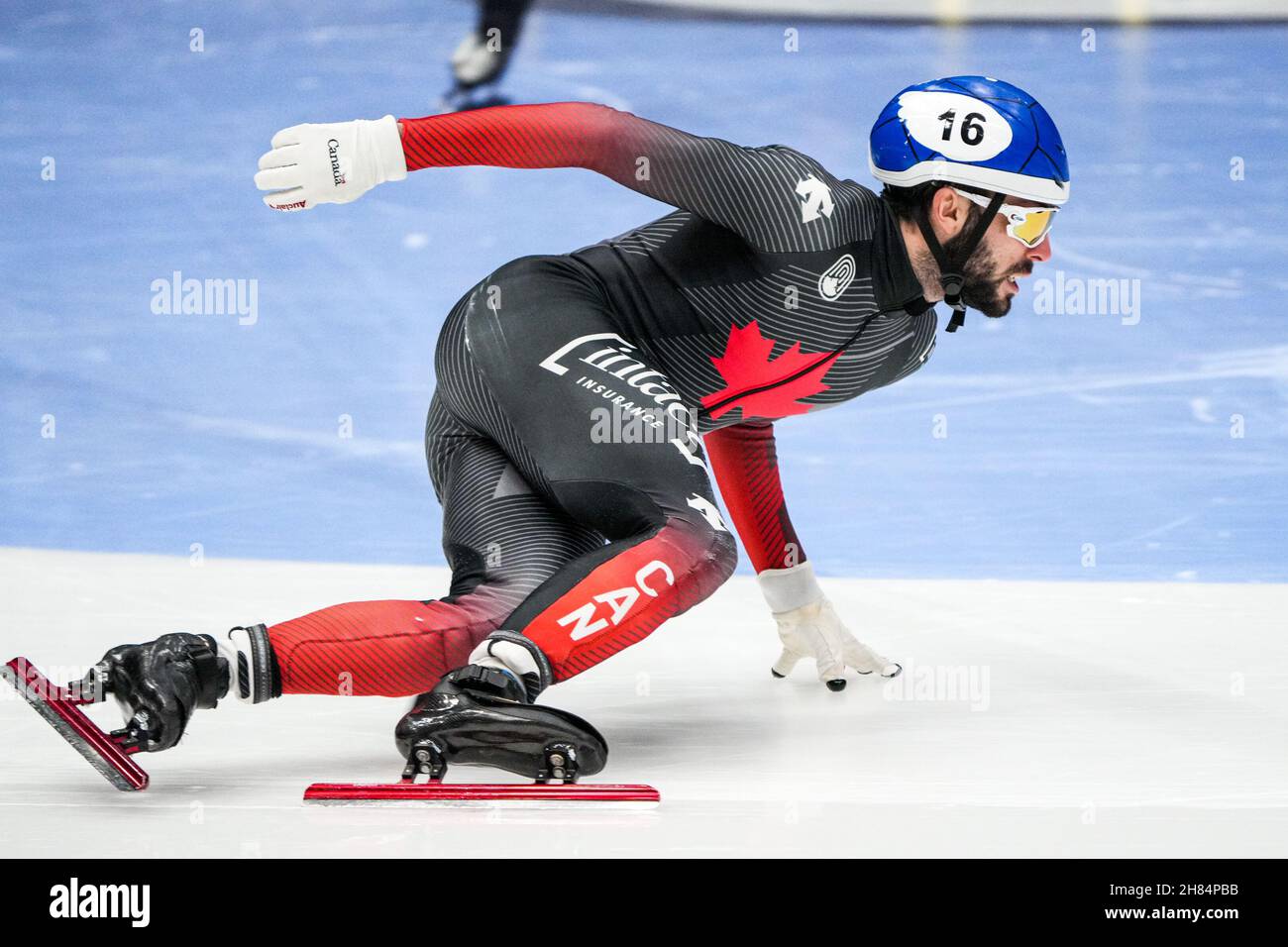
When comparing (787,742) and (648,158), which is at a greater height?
(648,158)

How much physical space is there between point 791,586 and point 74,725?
5.92 ft

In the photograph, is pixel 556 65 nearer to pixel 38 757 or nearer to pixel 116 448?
pixel 116 448

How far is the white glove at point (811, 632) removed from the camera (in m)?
3.58

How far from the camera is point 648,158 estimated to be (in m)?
2.70

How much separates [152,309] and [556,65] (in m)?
2.58

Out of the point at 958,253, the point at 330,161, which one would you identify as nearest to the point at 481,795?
the point at 330,161

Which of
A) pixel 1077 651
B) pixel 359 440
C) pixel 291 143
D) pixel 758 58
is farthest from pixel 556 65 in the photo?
pixel 291 143

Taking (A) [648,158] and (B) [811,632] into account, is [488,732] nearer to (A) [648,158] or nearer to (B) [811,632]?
(A) [648,158]

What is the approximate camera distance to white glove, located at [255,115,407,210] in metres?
2.57

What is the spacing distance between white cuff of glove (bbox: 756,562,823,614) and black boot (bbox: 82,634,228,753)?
5.14 ft

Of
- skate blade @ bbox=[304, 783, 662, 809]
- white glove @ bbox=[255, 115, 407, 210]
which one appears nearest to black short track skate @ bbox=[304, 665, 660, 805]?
skate blade @ bbox=[304, 783, 662, 809]

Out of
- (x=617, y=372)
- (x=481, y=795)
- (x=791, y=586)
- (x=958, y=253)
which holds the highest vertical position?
(x=958, y=253)
